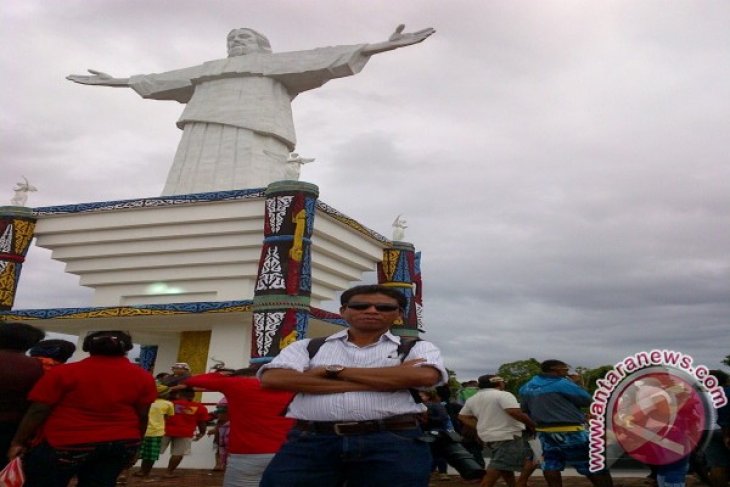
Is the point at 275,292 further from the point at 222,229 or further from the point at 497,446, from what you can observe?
the point at 497,446

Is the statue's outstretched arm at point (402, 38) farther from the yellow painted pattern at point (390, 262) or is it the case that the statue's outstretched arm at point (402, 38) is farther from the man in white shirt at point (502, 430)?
the man in white shirt at point (502, 430)

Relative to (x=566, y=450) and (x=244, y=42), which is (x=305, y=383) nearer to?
(x=566, y=450)

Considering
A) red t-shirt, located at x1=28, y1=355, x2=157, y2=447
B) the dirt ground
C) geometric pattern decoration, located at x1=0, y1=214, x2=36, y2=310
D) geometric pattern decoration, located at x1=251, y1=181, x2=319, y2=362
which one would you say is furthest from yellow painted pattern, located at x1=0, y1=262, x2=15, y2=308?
red t-shirt, located at x1=28, y1=355, x2=157, y2=447

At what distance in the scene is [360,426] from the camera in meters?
2.77

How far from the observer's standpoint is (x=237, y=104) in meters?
16.9

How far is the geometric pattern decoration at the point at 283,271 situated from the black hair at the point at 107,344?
8180mm

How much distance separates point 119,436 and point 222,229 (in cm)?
1086

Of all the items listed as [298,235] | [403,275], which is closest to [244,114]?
[298,235]

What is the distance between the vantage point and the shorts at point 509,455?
21.3ft

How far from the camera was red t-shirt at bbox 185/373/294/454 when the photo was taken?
4609 mm

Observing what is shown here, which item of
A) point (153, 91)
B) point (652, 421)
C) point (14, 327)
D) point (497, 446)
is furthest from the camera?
point (153, 91)

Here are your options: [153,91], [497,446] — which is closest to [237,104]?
[153,91]

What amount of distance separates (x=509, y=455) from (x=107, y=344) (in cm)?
431

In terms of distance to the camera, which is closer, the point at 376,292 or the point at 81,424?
the point at 376,292
